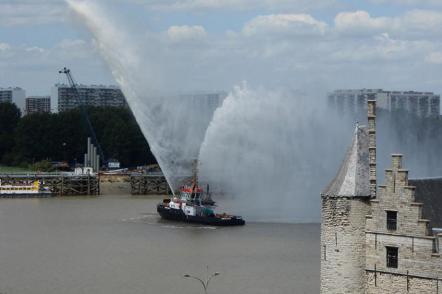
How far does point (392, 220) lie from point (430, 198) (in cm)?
170

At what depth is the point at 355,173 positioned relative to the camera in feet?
108

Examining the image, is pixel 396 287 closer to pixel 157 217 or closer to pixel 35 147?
pixel 157 217

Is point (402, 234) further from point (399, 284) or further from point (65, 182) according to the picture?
point (65, 182)

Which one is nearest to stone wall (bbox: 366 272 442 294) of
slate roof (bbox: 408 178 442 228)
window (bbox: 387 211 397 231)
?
window (bbox: 387 211 397 231)

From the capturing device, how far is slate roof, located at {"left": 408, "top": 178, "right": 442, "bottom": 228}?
32.1m

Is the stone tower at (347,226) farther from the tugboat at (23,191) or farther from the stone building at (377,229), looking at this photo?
the tugboat at (23,191)

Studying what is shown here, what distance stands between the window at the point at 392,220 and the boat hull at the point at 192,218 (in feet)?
141

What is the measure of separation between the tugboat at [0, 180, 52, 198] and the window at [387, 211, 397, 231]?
247ft

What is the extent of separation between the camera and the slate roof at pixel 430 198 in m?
32.1

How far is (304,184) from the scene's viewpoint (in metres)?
79.9

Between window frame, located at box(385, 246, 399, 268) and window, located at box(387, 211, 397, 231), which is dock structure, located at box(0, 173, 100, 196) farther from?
window, located at box(387, 211, 397, 231)

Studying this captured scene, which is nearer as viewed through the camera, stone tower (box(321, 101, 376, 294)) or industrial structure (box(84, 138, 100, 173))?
stone tower (box(321, 101, 376, 294))

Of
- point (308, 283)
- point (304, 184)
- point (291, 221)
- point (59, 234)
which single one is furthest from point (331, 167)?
point (308, 283)

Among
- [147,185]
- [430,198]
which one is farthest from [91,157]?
[430,198]
